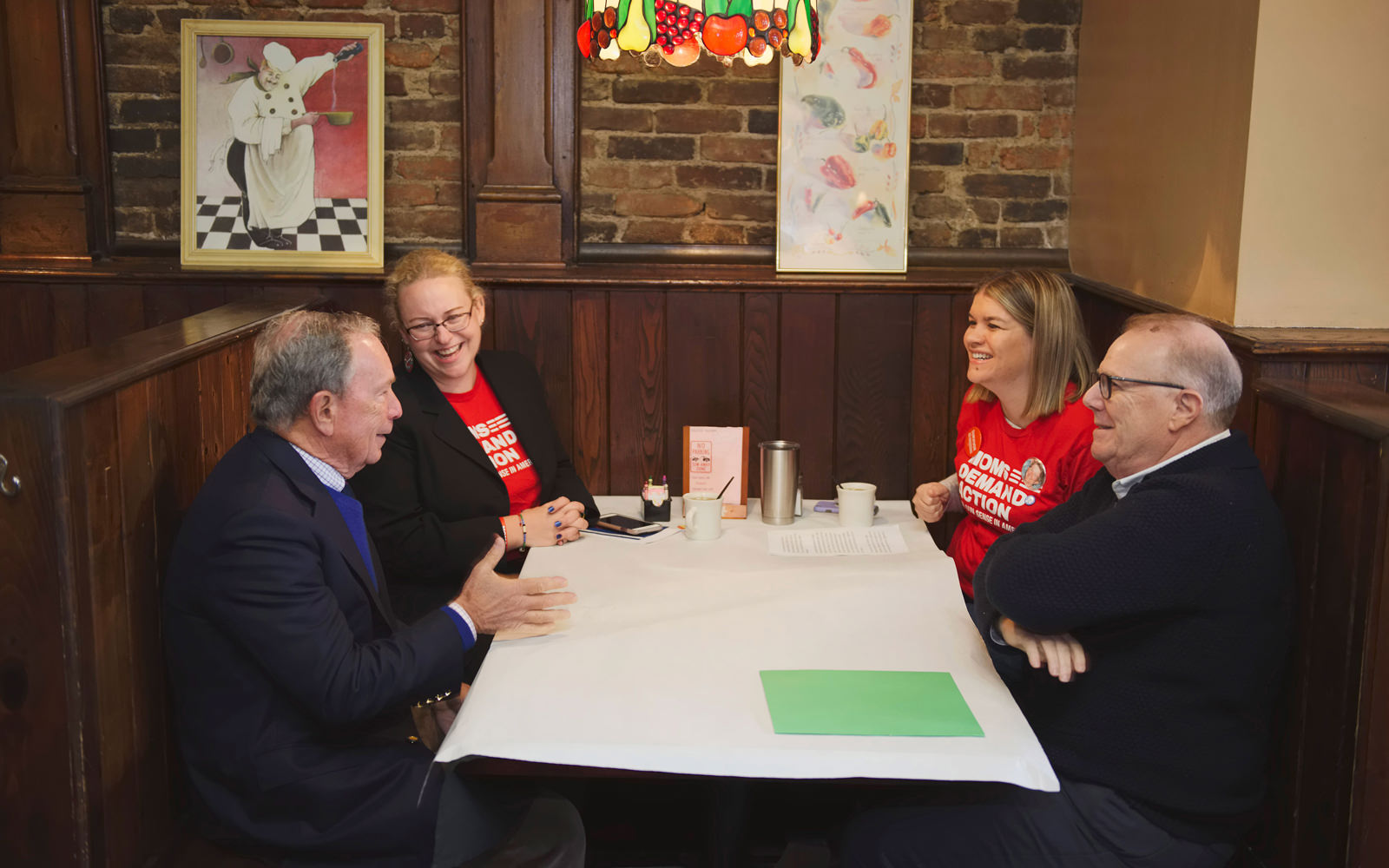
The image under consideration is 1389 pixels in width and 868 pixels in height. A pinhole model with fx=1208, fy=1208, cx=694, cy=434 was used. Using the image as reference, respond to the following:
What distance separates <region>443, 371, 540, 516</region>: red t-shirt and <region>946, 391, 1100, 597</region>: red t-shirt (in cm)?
109

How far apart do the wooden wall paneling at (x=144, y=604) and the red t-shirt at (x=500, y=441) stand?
105 centimetres

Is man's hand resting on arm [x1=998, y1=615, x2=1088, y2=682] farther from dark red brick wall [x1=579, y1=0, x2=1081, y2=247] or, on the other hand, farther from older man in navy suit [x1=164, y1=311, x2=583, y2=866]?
dark red brick wall [x1=579, y1=0, x2=1081, y2=247]

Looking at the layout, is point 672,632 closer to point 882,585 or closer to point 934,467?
point 882,585

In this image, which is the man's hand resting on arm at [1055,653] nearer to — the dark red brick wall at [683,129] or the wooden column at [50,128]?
the dark red brick wall at [683,129]

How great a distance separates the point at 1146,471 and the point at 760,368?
5.77 ft

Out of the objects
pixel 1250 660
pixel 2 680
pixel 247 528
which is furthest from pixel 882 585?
A: pixel 2 680

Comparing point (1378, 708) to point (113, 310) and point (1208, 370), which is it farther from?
point (113, 310)

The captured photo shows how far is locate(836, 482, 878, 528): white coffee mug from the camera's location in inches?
114

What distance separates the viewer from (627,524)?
2873 mm

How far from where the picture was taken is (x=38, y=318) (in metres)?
3.63

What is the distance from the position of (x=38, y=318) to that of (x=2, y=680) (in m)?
2.30

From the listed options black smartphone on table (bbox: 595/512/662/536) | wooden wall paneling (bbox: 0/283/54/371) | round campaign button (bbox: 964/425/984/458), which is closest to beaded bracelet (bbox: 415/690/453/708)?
black smartphone on table (bbox: 595/512/662/536)

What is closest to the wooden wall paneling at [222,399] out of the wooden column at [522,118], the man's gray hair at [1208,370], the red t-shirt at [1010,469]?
the wooden column at [522,118]

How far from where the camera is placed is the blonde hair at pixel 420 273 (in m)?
2.98
